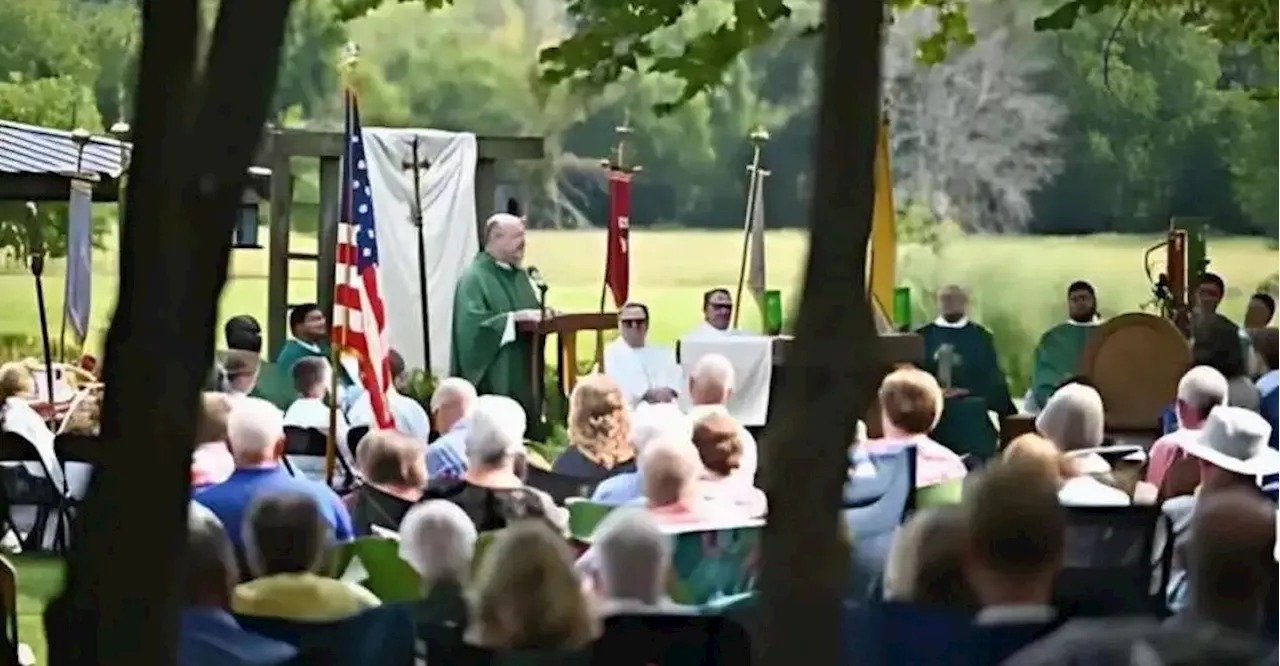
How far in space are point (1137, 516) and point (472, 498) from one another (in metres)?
1.82

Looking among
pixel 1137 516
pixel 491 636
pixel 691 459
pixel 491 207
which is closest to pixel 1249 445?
pixel 1137 516

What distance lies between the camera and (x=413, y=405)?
8.98 metres

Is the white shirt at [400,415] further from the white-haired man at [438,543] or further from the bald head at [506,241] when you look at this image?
the white-haired man at [438,543]

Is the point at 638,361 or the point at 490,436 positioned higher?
the point at 490,436

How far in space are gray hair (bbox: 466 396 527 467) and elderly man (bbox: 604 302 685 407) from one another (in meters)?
5.46

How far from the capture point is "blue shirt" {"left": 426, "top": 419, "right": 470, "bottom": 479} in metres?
6.66

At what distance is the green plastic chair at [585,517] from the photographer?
557 centimetres

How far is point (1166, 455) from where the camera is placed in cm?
634

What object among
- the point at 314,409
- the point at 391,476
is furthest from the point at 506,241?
the point at 391,476

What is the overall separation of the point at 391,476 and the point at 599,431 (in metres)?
1.17

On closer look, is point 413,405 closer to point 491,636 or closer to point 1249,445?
point 1249,445

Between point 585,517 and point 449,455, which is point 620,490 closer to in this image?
point 585,517

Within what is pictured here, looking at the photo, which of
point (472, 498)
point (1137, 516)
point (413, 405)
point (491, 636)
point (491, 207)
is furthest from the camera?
point (491, 207)

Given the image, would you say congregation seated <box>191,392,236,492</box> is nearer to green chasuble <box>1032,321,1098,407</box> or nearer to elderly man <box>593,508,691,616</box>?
elderly man <box>593,508,691,616</box>
